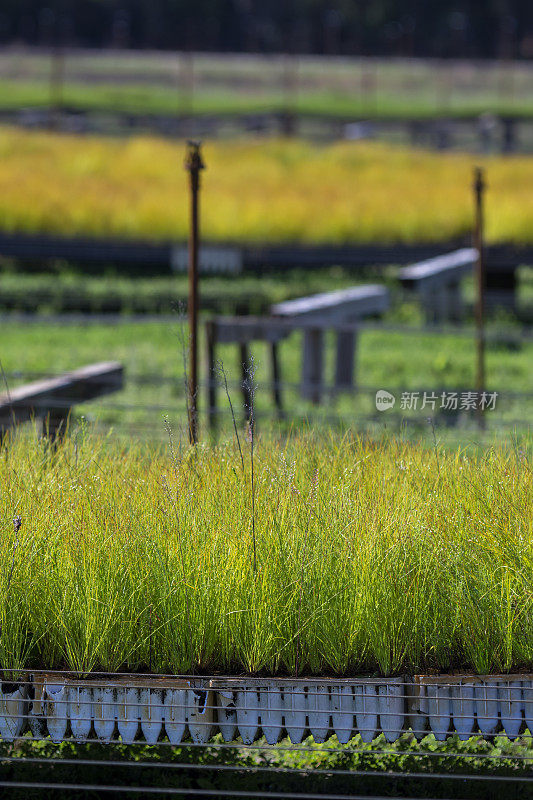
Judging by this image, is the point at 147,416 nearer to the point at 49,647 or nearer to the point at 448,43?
the point at 49,647

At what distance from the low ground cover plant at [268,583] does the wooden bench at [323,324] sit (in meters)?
3.66

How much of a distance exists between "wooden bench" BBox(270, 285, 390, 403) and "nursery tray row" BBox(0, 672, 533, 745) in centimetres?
402

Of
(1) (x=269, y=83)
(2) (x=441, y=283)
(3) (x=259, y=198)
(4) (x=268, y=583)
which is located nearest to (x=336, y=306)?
(2) (x=441, y=283)

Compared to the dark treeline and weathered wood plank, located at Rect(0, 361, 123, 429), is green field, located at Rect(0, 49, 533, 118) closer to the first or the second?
the dark treeline

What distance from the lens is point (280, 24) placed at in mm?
68625

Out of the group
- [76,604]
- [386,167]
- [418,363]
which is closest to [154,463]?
[76,604]

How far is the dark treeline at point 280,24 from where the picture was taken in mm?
63281

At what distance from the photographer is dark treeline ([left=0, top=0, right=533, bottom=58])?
208ft

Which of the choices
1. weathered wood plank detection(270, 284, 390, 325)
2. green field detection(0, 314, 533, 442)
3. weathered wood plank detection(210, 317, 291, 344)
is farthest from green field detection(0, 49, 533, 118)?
weathered wood plank detection(210, 317, 291, 344)

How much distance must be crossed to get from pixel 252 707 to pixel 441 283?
7632 mm

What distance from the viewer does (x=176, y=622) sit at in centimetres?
307

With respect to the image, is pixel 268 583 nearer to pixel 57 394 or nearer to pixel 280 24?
pixel 57 394

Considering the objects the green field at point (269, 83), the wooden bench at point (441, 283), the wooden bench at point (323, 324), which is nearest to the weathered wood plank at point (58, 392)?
the wooden bench at point (323, 324)

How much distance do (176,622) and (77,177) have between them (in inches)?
504
